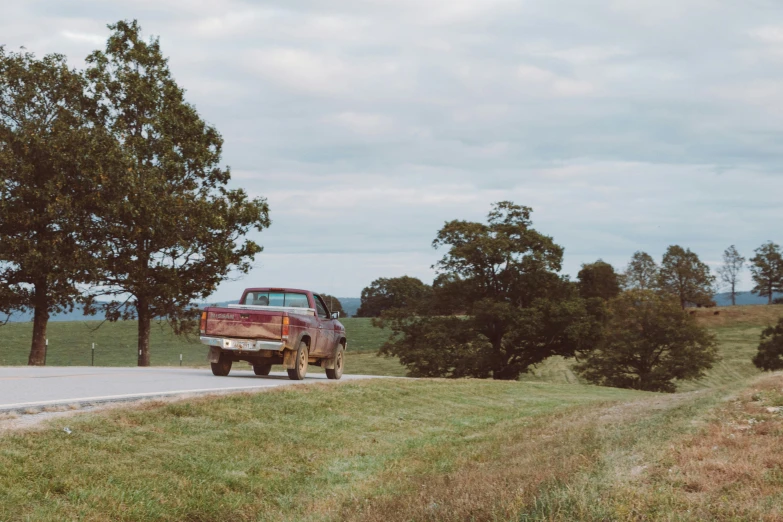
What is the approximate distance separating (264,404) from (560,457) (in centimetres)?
564

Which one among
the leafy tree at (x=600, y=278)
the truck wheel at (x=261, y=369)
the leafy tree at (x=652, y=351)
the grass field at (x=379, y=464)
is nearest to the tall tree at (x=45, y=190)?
the truck wheel at (x=261, y=369)

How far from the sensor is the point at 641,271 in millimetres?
120188

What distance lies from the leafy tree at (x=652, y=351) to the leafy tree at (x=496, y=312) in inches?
377

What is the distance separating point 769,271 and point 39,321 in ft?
400

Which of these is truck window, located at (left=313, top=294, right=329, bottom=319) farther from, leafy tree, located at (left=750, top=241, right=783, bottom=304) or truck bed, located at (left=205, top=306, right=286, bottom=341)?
leafy tree, located at (left=750, top=241, right=783, bottom=304)

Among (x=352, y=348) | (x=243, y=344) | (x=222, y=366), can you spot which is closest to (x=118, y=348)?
(x=352, y=348)

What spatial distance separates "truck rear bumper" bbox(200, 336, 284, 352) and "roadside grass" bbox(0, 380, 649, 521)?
111 inches

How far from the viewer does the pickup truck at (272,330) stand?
1795cm

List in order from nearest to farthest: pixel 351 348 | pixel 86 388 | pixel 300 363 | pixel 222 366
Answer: pixel 86 388 < pixel 300 363 < pixel 222 366 < pixel 351 348

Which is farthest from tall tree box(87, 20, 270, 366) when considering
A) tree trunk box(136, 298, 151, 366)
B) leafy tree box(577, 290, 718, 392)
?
leafy tree box(577, 290, 718, 392)

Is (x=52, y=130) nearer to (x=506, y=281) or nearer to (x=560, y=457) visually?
(x=560, y=457)

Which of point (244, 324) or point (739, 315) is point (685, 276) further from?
point (244, 324)

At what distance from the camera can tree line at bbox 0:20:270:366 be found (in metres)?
28.1

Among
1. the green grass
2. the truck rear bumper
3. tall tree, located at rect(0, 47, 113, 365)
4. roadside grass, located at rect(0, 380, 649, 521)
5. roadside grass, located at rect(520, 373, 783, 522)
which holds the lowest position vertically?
the green grass
